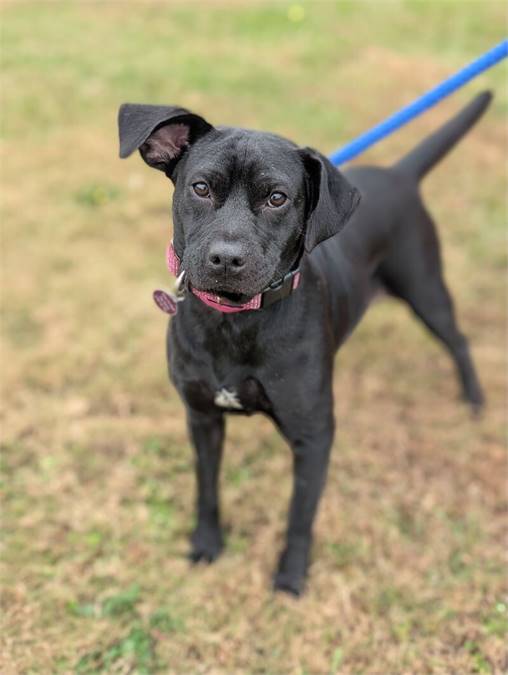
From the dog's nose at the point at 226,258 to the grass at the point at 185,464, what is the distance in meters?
1.51

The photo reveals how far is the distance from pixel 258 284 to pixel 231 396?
510mm

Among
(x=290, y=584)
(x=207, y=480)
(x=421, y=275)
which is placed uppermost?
(x=421, y=275)

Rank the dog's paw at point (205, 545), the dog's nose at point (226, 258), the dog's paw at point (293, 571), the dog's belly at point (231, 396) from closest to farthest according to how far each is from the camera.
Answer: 1. the dog's nose at point (226, 258)
2. the dog's belly at point (231, 396)
3. the dog's paw at point (293, 571)
4. the dog's paw at point (205, 545)

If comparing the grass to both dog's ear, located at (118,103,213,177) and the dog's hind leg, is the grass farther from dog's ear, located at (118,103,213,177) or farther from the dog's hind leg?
dog's ear, located at (118,103,213,177)

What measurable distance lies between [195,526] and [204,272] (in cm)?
152

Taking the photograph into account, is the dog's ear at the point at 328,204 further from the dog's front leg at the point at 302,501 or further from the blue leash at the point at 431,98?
the dog's front leg at the point at 302,501

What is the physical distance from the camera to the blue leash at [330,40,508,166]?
2740 millimetres

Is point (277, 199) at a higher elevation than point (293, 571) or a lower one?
higher

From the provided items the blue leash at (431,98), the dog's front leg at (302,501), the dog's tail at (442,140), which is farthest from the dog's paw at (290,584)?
the dog's tail at (442,140)

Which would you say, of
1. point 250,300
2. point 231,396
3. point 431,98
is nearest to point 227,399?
point 231,396

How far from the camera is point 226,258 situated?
77.0 inches

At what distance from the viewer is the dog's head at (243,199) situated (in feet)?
6.61

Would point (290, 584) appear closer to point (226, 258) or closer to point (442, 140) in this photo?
point (226, 258)

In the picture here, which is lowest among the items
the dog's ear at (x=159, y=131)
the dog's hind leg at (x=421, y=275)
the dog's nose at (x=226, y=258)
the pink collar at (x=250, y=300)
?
the dog's hind leg at (x=421, y=275)
